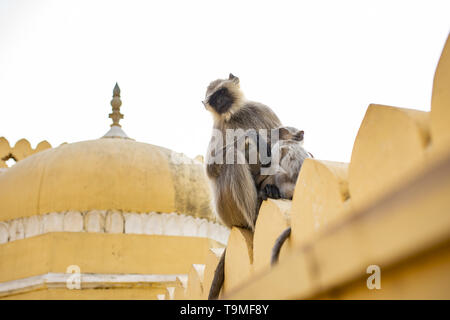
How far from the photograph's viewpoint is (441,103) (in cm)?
123

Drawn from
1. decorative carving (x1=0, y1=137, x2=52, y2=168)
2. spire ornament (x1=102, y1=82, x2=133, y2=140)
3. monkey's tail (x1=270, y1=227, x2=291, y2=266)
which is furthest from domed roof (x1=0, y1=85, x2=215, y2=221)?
monkey's tail (x1=270, y1=227, x2=291, y2=266)

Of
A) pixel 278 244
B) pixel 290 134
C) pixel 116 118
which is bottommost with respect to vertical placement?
pixel 278 244

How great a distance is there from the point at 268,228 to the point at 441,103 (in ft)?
3.53

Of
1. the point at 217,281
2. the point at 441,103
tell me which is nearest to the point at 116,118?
the point at 217,281

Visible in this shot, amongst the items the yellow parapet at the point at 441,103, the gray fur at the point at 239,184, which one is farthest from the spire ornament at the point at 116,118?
the yellow parapet at the point at 441,103

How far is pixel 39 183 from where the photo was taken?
7.29 meters

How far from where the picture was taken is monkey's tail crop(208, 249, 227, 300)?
8.71 ft

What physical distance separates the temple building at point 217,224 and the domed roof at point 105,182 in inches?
0.7

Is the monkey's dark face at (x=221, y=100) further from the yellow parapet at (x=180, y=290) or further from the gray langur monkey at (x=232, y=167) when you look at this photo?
the yellow parapet at (x=180, y=290)

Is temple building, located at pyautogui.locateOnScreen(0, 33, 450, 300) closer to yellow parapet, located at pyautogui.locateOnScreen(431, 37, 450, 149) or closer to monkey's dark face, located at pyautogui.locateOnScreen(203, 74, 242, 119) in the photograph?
yellow parapet, located at pyautogui.locateOnScreen(431, 37, 450, 149)

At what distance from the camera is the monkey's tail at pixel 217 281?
2.65 metres

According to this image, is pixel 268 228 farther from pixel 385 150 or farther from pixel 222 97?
pixel 222 97

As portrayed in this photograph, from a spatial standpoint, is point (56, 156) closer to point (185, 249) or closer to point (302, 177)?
point (185, 249)
